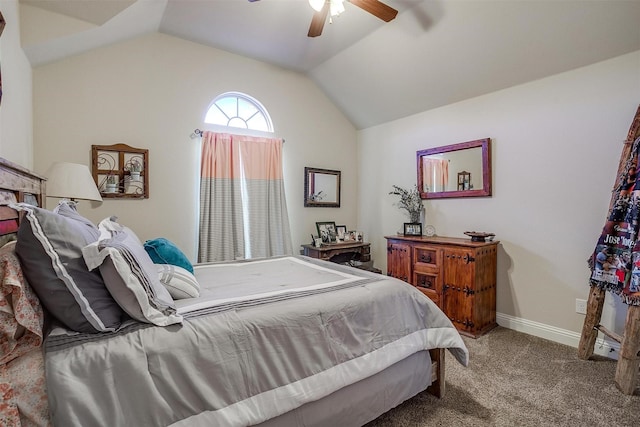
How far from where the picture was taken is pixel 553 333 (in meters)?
2.66

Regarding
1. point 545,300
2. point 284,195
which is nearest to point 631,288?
point 545,300

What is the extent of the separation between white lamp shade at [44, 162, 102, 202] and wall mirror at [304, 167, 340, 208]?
7.78ft

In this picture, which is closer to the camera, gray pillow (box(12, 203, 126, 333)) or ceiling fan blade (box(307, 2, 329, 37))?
gray pillow (box(12, 203, 126, 333))

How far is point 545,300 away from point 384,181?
222 cm

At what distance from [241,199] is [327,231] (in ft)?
4.04

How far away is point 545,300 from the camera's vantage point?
272cm

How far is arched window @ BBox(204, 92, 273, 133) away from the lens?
3.50m

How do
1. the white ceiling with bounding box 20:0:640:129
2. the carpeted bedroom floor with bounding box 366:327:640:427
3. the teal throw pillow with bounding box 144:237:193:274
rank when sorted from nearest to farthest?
1. the carpeted bedroom floor with bounding box 366:327:640:427
2. the teal throw pillow with bounding box 144:237:193:274
3. the white ceiling with bounding box 20:0:640:129

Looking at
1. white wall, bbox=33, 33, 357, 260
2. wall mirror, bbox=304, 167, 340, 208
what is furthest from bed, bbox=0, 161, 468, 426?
wall mirror, bbox=304, 167, 340, 208

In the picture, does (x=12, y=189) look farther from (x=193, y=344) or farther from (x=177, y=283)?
(x=193, y=344)

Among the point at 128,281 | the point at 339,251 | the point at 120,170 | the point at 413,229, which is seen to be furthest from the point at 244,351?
the point at 413,229

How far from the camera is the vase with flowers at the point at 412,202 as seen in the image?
3674mm

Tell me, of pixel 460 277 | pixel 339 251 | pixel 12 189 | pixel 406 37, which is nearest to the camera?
pixel 12 189

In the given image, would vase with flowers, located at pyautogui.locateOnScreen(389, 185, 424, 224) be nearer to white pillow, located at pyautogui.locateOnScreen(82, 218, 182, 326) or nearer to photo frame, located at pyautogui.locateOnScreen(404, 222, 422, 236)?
photo frame, located at pyautogui.locateOnScreen(404, 222, 422, 236)
